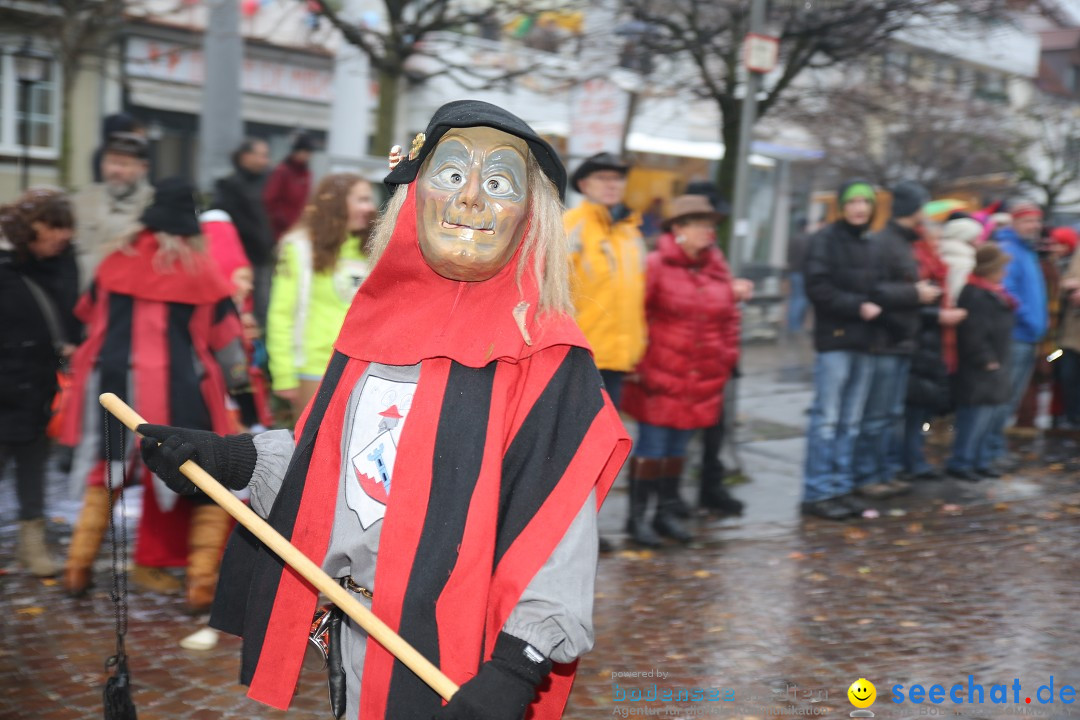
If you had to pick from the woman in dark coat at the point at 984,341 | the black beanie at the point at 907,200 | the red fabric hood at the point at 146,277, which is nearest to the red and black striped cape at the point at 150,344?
the red fabric hood at the point at 146,277

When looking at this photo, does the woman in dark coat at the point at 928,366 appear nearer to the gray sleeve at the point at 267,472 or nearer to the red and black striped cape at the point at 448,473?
the red and black striped cape at the point at 448,473

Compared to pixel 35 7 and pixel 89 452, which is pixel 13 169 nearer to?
pixel 35 7

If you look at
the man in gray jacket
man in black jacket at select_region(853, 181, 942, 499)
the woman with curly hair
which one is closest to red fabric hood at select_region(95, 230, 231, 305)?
the man in gray jacket

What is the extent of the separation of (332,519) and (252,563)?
0.31 m

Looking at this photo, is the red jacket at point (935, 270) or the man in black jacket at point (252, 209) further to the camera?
the man in black jacket at point (252, 209)

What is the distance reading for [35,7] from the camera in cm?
1625

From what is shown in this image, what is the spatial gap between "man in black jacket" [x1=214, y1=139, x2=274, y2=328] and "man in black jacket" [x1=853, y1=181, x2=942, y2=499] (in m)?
4.19

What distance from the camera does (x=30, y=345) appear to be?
17.5ft

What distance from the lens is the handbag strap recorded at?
5.35 meters

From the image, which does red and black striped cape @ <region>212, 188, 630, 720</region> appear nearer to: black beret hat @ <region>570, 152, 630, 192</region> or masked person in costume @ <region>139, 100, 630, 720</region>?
masked person in costume @ <region>139, 100, 630, 720</region>

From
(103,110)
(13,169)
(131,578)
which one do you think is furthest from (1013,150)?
(131,578)

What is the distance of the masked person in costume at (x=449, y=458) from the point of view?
2240mm

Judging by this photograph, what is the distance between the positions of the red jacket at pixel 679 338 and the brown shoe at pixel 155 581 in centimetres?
270

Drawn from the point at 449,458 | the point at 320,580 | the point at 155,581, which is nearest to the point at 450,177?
the point at 449,458
